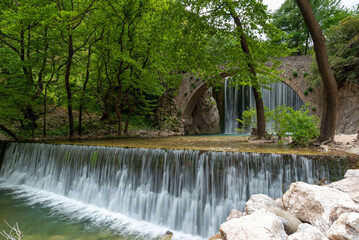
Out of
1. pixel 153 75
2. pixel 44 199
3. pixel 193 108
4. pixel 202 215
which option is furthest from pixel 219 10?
pixel 193 108

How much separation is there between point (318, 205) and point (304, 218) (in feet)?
0.77

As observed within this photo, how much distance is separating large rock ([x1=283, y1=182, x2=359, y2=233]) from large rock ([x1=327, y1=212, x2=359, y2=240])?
0.24 meters

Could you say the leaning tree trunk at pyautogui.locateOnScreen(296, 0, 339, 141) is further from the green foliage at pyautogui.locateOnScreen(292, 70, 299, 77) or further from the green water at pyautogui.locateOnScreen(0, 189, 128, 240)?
the green foliage at pyautogui.locateOnScreen(292, 70, 299, 77)

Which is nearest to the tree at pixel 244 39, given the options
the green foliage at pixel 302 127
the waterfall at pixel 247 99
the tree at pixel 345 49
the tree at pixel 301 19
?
the green foliage at pixel 302 127

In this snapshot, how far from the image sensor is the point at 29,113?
1001cm

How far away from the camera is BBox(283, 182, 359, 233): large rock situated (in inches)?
84.8

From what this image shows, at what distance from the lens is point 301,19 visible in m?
19.6

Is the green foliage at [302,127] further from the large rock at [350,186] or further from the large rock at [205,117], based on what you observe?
the large rock at [205,117]

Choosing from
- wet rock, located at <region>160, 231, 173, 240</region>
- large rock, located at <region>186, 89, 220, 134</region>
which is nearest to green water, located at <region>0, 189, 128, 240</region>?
wet rock, located at <region>160, 231, 173, 240</region>

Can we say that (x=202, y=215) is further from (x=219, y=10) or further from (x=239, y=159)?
(x=219, y=10)

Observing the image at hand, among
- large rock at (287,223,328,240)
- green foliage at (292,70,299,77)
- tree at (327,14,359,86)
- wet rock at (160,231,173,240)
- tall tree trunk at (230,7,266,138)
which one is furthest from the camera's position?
green foliage at (292,70,299,77)

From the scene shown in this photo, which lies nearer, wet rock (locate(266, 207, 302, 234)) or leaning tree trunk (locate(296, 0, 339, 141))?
wet rock (locate(266, 207, 302, 234))

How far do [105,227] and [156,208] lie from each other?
1.09 metres

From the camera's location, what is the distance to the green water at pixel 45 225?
3613 millimetres
